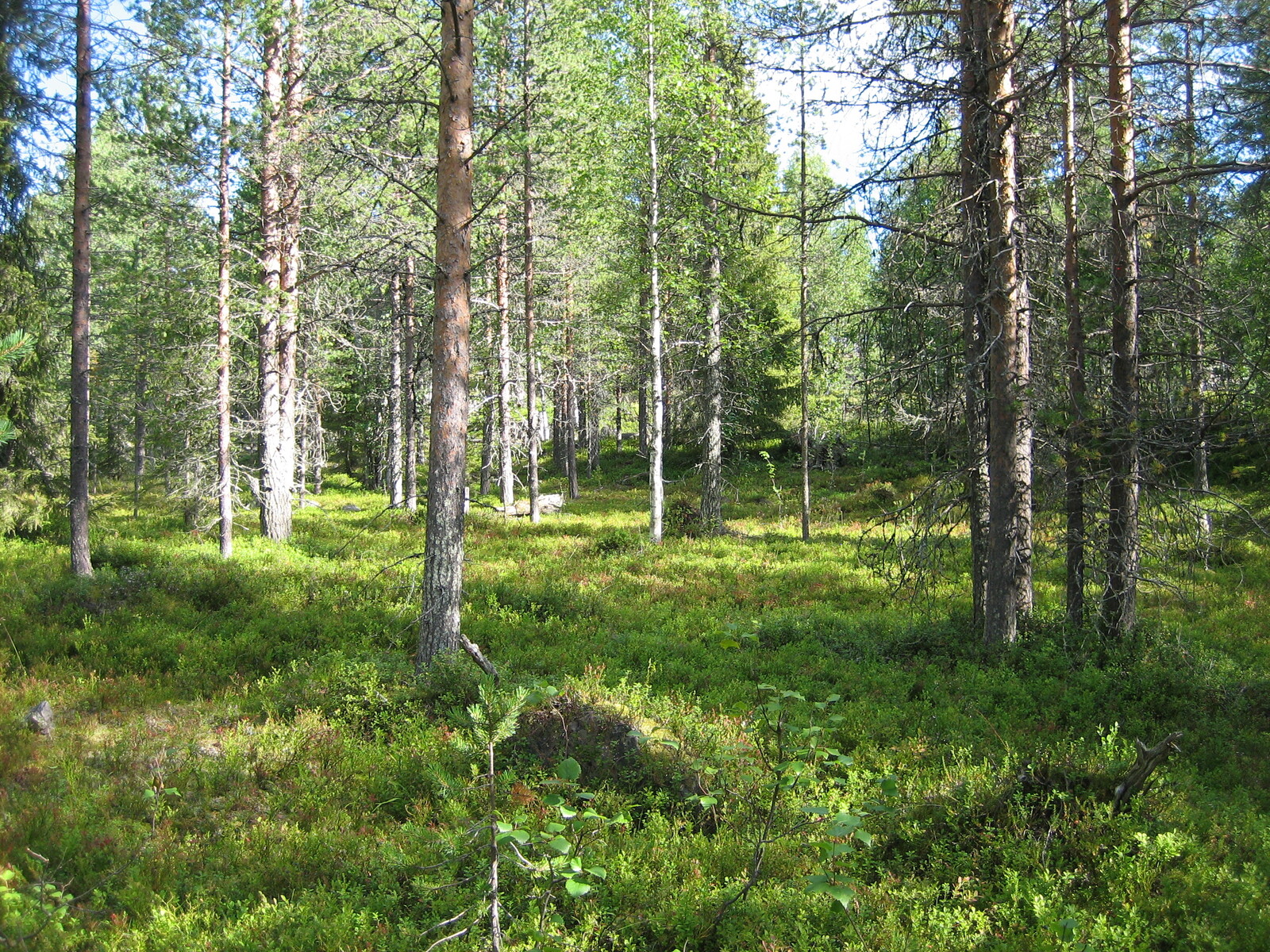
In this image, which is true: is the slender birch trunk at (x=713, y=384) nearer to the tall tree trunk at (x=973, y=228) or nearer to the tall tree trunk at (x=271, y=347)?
the tall tree trunk at (x=271, y=347)

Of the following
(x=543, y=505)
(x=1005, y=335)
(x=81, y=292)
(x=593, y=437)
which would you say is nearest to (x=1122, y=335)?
(x=1005, y=335)

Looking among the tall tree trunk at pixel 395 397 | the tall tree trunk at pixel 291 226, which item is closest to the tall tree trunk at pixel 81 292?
the tall tree trunk at pixel 291 226

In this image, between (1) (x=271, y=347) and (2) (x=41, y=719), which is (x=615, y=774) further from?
(1) (x=271, y=347)

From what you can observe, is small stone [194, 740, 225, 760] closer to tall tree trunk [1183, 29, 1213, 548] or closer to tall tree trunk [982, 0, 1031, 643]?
tall tree trunk [982, 0, 1031, 643]

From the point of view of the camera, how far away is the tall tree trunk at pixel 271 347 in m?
14.7

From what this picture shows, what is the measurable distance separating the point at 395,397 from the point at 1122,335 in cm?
2070

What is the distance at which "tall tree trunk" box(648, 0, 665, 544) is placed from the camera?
55.4ft

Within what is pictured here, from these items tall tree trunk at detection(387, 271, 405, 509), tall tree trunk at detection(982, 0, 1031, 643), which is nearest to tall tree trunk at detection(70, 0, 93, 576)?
tall tree trunk at detection(387, 271, 405, 509)

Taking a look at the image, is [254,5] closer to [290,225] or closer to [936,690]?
[290,225]

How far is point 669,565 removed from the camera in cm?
1512

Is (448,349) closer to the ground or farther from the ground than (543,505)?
farther from the ground

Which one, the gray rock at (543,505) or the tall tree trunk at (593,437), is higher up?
the tall tree trunk at (593,437)

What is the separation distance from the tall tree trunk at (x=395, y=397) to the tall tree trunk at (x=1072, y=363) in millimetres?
18591

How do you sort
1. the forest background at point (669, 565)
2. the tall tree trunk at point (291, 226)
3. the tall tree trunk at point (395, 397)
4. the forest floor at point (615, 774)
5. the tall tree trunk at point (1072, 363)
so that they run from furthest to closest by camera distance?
the tall tree trunk at point (395, 397), the tall tree trunk at point (291, 226), the tall tree trunk at point (1072, 363), the forest background at point (669, 565), the forest floor at point (615, 774)
